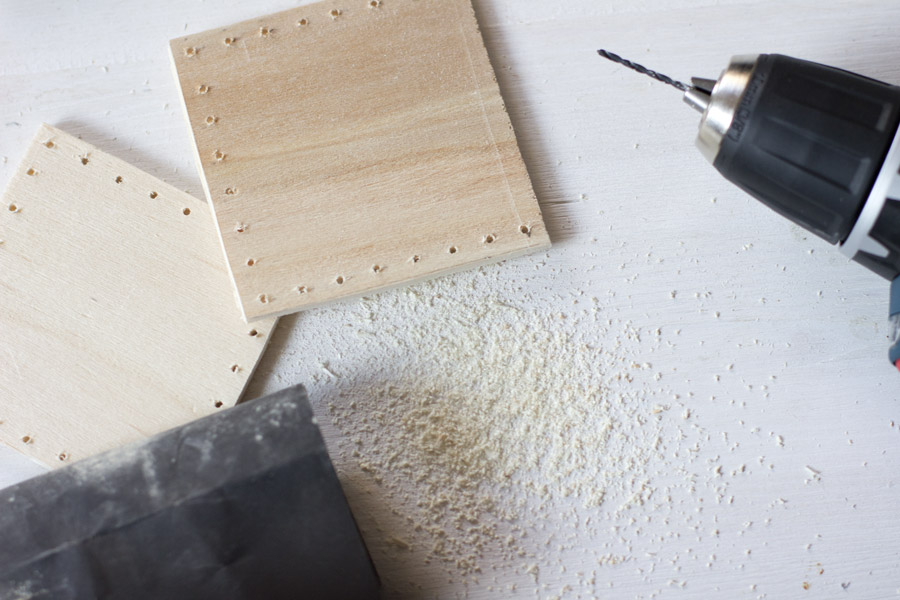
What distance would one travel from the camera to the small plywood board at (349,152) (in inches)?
31.7

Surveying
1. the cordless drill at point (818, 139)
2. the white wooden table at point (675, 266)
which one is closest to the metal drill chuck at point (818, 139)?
the cordless drill at point (818, 139)

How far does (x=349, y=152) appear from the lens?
2.72 ft

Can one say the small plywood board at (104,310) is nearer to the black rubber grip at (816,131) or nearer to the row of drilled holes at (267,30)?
the row of drilled holes at (267,30)

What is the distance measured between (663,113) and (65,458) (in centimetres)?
86

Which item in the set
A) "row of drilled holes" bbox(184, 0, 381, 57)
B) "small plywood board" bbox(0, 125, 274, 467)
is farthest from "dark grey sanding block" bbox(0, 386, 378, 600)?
"row of drilled holes" bbox(184, 0, 381, 57)

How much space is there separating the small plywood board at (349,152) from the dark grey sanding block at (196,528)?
0.19m

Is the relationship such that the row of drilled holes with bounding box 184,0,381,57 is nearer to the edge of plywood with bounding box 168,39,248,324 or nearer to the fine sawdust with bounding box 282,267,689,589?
the edge of plywood with bounding box 168,39,248,324

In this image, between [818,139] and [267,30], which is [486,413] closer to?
[818,139]

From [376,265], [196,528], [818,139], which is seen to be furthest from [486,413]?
[818,139]

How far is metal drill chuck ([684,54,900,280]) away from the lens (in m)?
0.67

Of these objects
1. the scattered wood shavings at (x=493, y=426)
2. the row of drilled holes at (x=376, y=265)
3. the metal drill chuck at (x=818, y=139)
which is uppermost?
the metal drill chuck at (x=818, y=139)

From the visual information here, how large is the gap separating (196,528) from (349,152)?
463 mm

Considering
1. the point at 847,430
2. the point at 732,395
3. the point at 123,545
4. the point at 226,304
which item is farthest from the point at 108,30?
the point at 847,430

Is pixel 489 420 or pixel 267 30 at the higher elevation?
pixel 267 30
